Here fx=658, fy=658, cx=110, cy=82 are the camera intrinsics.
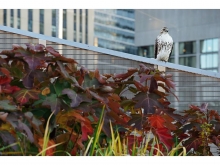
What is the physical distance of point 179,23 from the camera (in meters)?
19.3

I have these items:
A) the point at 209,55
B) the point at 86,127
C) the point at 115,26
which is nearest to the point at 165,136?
the point at 86,127

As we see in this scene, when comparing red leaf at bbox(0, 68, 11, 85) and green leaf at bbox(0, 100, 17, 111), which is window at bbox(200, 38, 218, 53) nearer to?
red leaf at bbox(0, 68, 11, 85)

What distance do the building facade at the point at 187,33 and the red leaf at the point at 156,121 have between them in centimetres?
1463

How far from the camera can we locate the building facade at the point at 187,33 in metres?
17.7

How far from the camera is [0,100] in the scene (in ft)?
7.46

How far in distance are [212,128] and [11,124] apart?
46.7 inches

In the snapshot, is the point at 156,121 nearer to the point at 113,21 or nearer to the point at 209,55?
the point at 209,55

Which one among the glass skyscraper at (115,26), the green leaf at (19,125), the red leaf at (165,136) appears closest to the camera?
the green leaf at (19,125)

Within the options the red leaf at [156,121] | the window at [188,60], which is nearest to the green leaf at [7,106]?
the red leaf at [156,121]

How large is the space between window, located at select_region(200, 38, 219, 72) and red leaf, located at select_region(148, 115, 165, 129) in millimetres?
14792

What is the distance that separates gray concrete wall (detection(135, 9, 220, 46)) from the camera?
18031mm

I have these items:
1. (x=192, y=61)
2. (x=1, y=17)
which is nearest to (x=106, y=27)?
(x=1, y=17)

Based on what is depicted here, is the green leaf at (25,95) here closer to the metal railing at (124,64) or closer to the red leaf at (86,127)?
the red leaf at (86,127)
